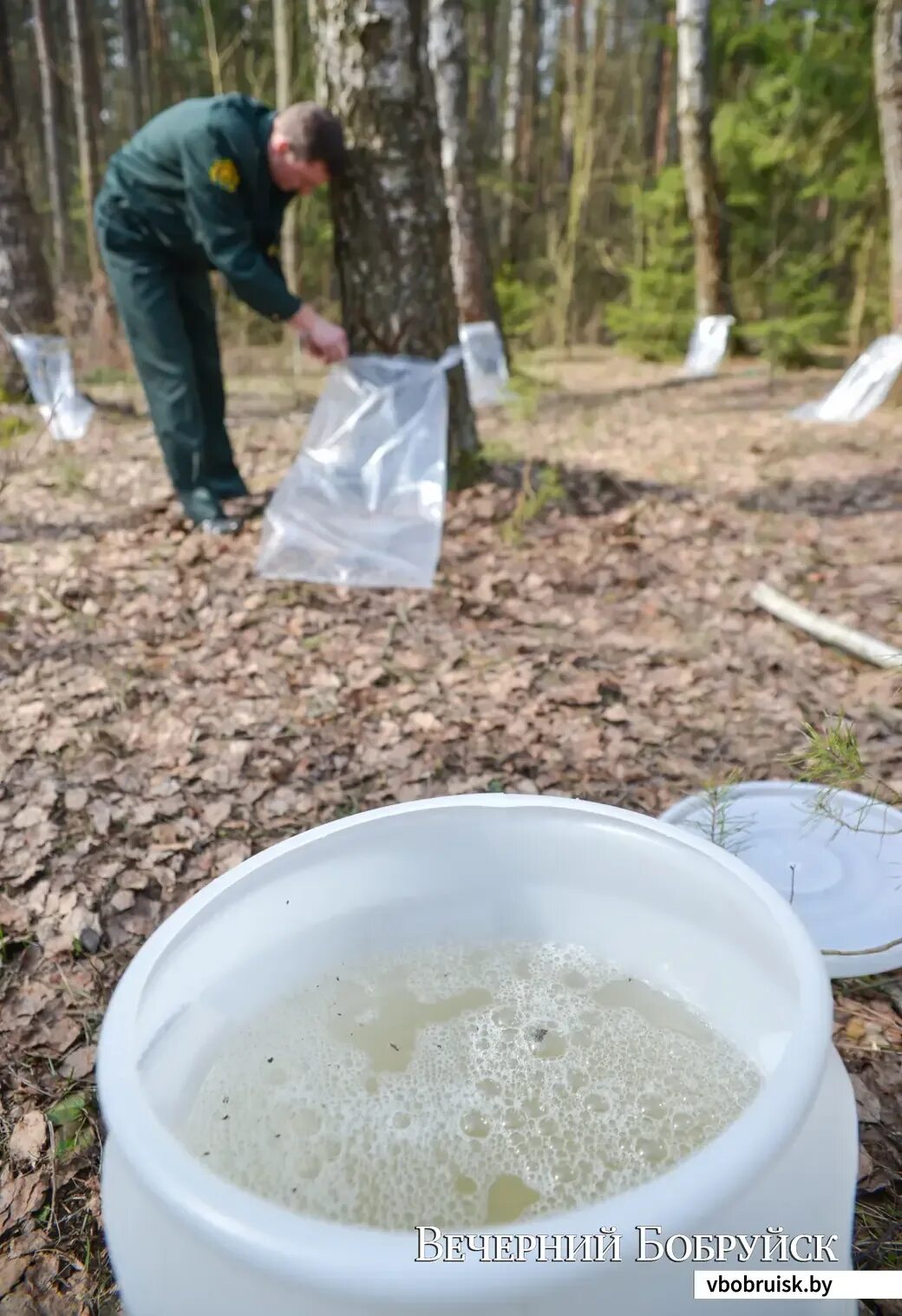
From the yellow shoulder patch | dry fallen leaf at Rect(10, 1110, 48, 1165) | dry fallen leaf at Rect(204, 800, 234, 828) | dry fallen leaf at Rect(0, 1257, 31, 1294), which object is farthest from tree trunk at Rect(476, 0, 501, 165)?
dry fallen leaf at Rect(0, 1257, 31, 1294)

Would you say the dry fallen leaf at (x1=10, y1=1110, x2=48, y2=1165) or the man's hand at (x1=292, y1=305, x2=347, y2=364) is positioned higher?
the man's hand at (x1=292, y1=305, x2=347, y2=364)

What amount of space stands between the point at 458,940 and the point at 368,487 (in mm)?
2263

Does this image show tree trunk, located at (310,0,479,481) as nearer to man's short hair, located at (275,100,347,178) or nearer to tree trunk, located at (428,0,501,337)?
man's short hair, located at (275,100,347,178)

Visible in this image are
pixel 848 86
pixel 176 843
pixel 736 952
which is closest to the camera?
pixel 736 952

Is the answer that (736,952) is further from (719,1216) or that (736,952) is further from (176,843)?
(176,843)

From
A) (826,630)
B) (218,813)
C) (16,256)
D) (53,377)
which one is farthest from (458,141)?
(218,813)

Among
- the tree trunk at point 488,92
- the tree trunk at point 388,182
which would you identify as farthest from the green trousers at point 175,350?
the tree trunk at point 488,92

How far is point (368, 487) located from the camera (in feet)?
10.9

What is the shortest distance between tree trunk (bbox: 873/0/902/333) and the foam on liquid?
512 cm

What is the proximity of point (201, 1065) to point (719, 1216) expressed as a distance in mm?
696

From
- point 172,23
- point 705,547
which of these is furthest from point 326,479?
point 172,23

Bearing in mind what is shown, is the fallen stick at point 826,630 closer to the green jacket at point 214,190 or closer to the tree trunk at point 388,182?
the tree trunk at point 388,182

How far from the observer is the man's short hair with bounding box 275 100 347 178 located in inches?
114

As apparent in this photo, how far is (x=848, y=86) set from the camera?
6.04 metres
